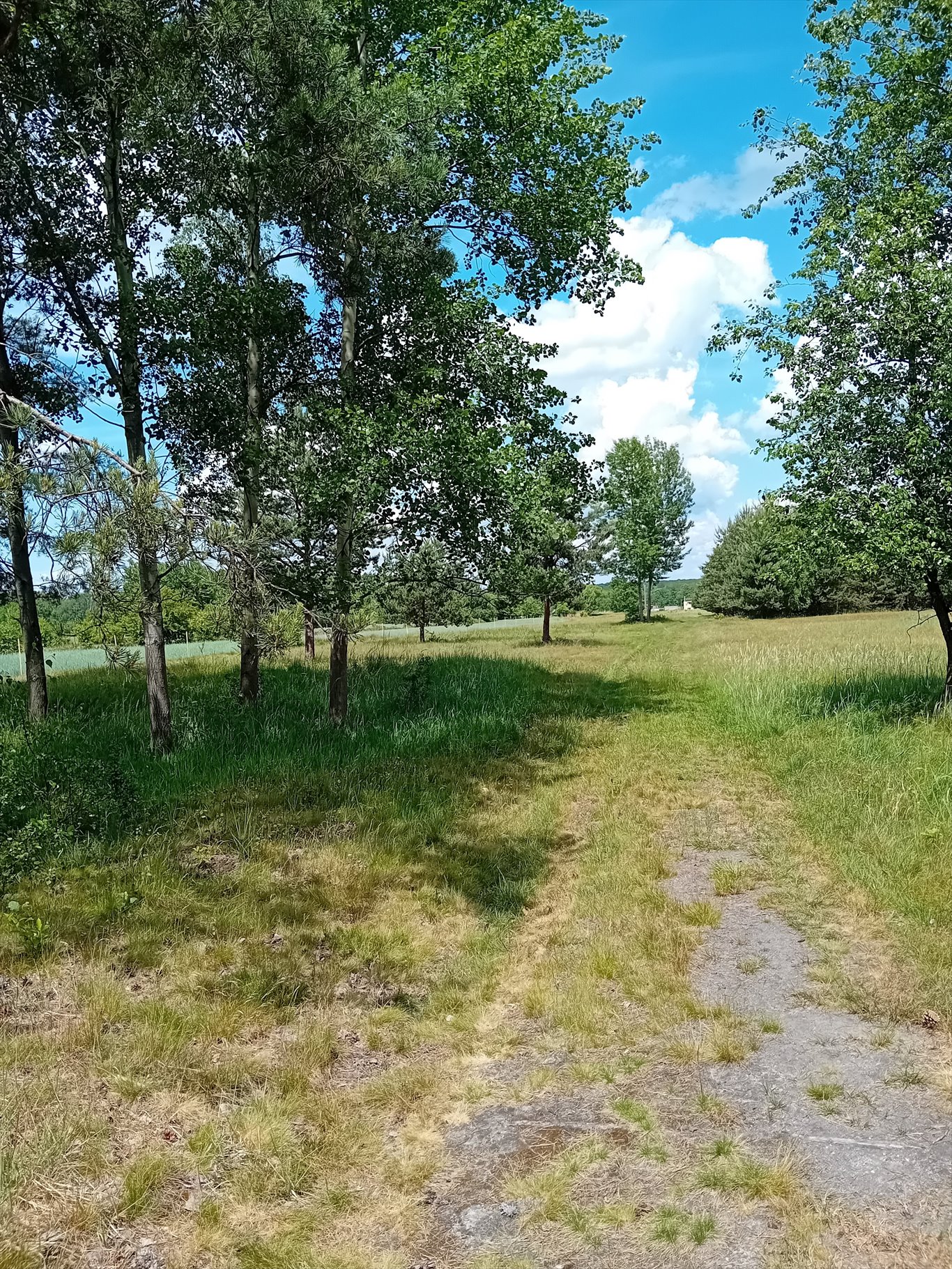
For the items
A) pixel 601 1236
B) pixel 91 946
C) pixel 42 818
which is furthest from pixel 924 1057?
pixel 42 818

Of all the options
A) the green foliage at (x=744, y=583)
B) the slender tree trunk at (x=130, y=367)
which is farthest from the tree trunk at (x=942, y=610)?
the green foliage at (x=744, y=583)

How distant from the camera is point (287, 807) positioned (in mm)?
8492

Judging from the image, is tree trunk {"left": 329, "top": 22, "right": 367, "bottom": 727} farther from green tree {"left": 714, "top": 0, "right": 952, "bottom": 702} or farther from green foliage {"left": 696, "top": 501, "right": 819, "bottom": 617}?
green foliage {"left": 696, "top": 501, "right": 819, "bottom": 617}

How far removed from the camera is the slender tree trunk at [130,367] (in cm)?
1023

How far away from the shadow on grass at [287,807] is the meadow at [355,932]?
4cm

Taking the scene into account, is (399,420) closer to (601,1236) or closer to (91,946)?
(91,946)

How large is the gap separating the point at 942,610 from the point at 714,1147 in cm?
1011

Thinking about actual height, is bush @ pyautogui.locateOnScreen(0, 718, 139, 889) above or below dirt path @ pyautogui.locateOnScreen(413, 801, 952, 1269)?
above

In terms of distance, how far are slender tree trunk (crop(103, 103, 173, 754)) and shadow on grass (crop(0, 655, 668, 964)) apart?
61 centimetres

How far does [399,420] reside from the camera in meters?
11.2

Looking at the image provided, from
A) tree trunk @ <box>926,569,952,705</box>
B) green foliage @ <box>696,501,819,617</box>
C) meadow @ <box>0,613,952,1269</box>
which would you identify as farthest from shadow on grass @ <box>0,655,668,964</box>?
green foliage @ <box>696,501,819,617</box>

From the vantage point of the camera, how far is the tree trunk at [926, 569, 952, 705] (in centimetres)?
1087

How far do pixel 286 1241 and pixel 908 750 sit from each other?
8.80 metres

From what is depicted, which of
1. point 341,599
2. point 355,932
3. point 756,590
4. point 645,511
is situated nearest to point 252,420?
point 341,599
